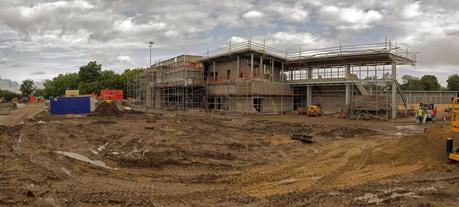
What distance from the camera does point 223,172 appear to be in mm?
11320

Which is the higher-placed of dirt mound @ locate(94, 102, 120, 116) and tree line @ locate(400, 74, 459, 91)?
tree line @ locate(400, 74, 459, 91)

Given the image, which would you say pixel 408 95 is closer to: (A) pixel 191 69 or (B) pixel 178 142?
(A) pixel 191 69

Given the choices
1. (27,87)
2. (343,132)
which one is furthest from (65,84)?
(343,132)

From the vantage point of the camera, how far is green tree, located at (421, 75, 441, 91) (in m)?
75.9

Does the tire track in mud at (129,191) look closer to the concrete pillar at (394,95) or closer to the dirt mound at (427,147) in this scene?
the dirt mound at (427,147)

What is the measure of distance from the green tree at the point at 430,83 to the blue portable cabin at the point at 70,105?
67.8 metres

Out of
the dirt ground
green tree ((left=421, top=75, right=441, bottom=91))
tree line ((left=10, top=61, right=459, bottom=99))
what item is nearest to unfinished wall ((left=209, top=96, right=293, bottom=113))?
the dirt ground

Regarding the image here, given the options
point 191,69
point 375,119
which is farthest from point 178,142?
point 191,69

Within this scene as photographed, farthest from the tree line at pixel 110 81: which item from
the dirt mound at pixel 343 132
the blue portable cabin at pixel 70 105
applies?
the dirt mound at pixel 343 132

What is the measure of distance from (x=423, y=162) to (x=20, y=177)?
11963 millimetres

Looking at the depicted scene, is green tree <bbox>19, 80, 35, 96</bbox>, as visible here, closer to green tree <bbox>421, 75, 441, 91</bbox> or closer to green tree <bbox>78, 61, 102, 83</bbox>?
green tree <bbox>78, 61, 102, 83</bbox>

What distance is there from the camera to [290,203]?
7.64 metres

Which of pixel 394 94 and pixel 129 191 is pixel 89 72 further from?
pixel 129 191

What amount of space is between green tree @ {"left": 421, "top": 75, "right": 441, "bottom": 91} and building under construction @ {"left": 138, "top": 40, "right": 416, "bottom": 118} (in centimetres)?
4366
